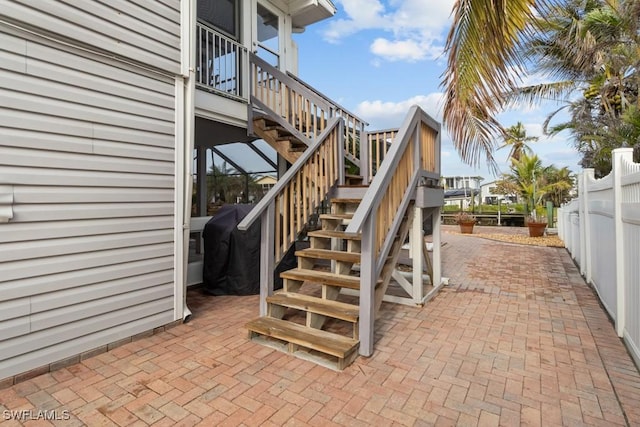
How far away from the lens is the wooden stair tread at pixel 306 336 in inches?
100

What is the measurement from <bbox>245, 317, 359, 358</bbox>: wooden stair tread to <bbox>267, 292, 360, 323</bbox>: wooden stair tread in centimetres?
16

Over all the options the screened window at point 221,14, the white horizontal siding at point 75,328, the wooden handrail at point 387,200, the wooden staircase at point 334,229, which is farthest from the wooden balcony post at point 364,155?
the white horizontal siding at point 75,328

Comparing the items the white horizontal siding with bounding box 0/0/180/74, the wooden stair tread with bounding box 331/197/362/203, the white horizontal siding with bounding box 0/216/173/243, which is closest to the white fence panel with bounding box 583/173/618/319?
the wooden stair tread with bounding box 331/197/362/203

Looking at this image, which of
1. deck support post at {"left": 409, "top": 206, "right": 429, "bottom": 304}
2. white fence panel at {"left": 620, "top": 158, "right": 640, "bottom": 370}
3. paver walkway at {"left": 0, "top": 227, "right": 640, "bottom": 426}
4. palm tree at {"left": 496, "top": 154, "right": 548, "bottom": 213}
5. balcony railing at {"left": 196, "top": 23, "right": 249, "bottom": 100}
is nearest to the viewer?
paver walkway at {"left": 0, "top": 227, "right": 640, "bottom": 426}

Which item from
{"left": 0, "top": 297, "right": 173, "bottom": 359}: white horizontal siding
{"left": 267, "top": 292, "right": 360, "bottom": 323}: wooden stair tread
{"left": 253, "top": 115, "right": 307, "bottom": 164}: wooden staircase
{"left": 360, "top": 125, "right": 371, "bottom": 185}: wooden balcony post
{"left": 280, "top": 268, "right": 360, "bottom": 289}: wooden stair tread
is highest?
{"left": 253, "top": 115, "right": 307, "bottom": 164}: wooden staircase

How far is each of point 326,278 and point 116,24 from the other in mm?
2818

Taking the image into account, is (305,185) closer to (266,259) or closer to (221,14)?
(266,259)

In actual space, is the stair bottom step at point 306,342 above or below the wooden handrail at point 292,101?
below

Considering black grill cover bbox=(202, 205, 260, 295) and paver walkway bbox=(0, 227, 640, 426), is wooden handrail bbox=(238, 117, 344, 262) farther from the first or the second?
paver walkway bbox=(0, 227, 640, 426)

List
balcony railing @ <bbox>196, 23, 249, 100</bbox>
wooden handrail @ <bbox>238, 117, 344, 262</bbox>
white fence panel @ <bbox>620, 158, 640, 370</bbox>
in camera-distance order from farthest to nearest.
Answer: balcony railing @ <bbox>196, 23, 249, 100</bbox> → wooden handrail @ <bbox>238, 117, 344, 262</bbox> → white fence panel @ <bbox>620, 158, 640, 370</bbox>

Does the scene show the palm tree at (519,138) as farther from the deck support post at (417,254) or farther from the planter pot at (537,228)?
the deck support post at (417,254)

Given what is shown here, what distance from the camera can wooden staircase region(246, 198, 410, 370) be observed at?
2.64m

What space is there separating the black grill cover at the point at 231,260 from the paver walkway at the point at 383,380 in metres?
0.86

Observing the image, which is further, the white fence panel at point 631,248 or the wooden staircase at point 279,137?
the wooden staircase at point 279,137
